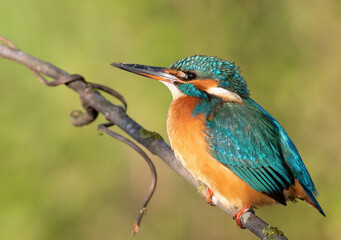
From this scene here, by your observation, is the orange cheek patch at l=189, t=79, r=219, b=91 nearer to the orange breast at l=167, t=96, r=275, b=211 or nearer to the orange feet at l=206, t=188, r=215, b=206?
the orange breast at l=167, t=96, r=275, b=211

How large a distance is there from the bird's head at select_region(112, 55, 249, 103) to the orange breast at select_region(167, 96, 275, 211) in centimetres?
15

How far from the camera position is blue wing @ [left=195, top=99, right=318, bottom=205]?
232 cm

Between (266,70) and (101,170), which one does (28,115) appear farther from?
(266,70)

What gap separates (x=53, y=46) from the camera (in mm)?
3453

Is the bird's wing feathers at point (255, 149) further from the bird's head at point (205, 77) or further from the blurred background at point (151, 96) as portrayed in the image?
the blurred background at point (151, 96)

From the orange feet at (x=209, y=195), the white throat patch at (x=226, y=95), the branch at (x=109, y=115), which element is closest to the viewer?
the branch at (x=109, y=115)

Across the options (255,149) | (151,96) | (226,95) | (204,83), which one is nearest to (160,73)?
(204,83)

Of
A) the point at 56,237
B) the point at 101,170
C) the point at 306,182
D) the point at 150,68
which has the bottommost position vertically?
the point at 56,237

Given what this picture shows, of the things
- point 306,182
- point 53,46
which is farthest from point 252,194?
point 53,46

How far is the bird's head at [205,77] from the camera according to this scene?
2486 millimetres

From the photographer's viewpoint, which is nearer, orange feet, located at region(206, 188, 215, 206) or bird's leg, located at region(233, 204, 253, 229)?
bird's leg, located at region(233, 204, 253, 229)

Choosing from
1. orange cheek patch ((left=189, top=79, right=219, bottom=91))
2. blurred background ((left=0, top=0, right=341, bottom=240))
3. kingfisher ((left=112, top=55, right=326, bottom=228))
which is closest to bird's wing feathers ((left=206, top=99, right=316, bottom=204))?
kingfisher ((left=112, top=55, right=326, bottom=228))

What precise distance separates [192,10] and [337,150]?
1.32m

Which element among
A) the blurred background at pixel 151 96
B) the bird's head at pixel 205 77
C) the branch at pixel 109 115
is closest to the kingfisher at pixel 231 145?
the bird's head at pixel 205 77
